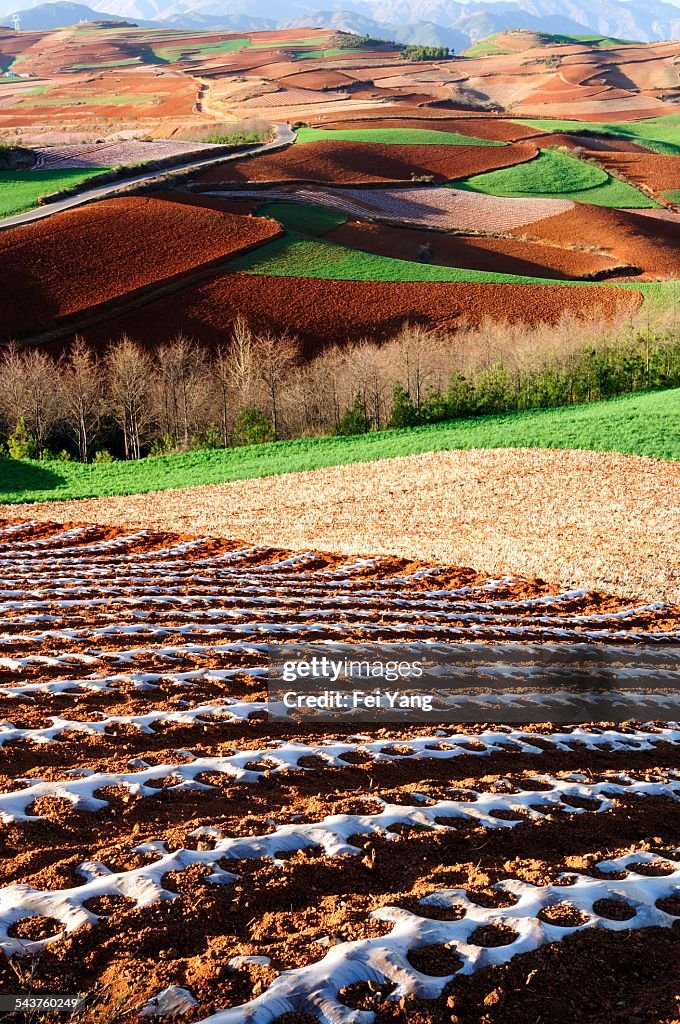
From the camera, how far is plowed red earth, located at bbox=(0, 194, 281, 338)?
207 ft

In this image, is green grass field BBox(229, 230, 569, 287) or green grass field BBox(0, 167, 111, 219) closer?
green grass field BBox(229, 230, 569, 287)

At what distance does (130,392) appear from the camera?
50062mm

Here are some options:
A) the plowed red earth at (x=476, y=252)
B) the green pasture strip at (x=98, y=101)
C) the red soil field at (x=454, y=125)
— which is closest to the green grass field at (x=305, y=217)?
the plowed red earth at (x=476, y=252)

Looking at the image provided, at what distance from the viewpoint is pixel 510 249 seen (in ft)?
277

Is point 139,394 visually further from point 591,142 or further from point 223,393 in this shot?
point 591,142

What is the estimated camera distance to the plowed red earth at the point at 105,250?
63.2 metres

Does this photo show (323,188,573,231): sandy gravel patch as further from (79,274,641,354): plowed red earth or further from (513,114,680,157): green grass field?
(513,114,680,157): green grass field

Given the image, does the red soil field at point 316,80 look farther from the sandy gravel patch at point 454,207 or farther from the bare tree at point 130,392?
the bare tree at point 130,392

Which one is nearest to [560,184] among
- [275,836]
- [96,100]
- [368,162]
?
[368,162]

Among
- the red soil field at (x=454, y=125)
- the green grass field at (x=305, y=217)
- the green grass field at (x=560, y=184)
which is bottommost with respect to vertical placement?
the green grass field at (x=305, y=217)

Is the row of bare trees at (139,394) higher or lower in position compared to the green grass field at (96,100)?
lower

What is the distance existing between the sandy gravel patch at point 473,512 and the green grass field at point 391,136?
8648cm

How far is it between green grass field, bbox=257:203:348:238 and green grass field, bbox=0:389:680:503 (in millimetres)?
43187

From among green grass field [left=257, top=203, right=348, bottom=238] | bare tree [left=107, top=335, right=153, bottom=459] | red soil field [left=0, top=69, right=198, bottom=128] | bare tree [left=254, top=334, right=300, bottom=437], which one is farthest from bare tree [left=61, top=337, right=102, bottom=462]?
red soil field [left=0, top=69, right=198, bottom=128]
